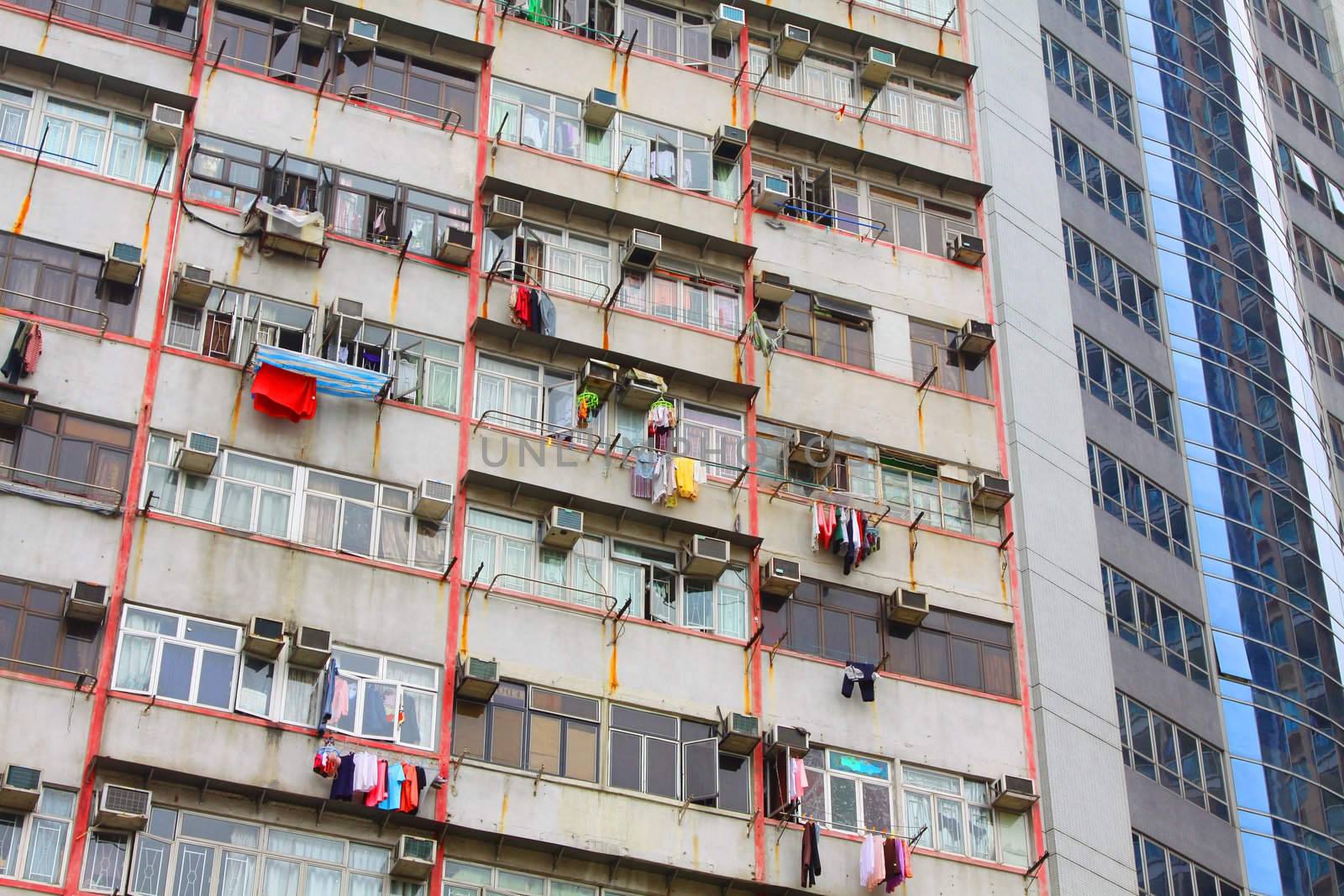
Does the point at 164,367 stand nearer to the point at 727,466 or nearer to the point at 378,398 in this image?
the point at 378,398

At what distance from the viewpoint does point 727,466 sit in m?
35.0

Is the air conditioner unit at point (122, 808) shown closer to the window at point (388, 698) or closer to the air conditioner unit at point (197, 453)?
the window at point (388, 698)

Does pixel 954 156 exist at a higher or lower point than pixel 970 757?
higher

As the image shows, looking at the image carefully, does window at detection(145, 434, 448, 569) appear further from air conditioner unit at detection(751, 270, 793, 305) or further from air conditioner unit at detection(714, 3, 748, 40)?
air conditioner unit at detection(714, 3, 748, 40)

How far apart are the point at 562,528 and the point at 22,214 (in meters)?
9.71

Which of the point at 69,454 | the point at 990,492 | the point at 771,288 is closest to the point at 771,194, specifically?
the point at 771,288

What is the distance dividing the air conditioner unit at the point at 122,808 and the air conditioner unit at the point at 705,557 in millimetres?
9574

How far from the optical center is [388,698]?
100ft

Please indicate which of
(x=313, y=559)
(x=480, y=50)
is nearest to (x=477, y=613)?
(x=313, y=559)

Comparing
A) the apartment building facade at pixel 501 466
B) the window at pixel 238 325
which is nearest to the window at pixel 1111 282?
the apartment building facade at pixel 501 466

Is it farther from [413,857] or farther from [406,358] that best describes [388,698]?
[406,358]

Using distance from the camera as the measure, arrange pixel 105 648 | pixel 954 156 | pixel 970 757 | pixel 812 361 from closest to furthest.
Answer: pixel 105 648 → pixel 970 757 → pixel 812 361 → pixel 954 156

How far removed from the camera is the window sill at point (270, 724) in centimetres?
2895

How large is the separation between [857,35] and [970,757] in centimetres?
1507
